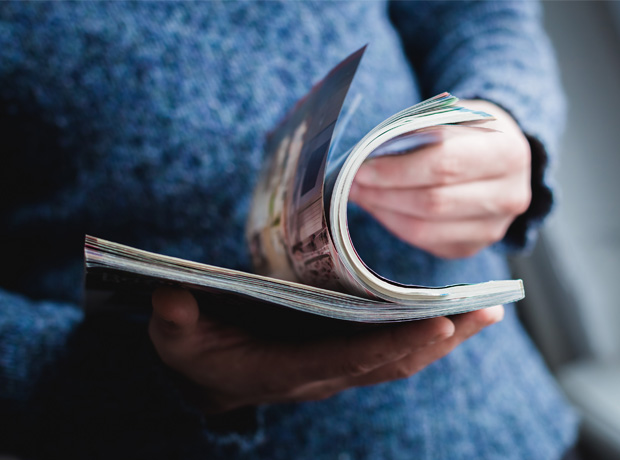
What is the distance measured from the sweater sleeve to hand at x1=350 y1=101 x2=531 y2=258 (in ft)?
0.12

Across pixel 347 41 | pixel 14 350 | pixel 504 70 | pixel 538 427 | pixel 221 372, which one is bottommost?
pixel 538 427

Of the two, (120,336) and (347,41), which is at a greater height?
(347,41)

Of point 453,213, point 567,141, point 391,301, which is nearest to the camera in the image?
point 391,301

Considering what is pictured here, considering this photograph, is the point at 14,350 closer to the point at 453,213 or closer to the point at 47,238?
the point at 47,238

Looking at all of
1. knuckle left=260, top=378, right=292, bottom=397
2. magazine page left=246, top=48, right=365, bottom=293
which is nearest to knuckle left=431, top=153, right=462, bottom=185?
magazine page left=246, top=48, right=365, bottom=293

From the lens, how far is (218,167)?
0.58 metres

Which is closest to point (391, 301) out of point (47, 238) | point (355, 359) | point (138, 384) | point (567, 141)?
point (355, 359)

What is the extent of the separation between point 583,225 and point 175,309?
3.68ft

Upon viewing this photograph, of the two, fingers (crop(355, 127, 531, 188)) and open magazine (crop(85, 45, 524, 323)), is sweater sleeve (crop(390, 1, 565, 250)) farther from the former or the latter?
open magazine (crop(85, 45, 524, 323))

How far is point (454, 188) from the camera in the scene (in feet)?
1.39

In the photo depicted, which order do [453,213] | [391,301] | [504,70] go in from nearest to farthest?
[391,301] < [453,213] < [504,70]

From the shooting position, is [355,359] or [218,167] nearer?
[355,359]

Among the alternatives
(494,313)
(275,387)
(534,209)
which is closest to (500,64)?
(534,209)

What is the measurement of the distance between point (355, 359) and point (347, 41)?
433 mm
